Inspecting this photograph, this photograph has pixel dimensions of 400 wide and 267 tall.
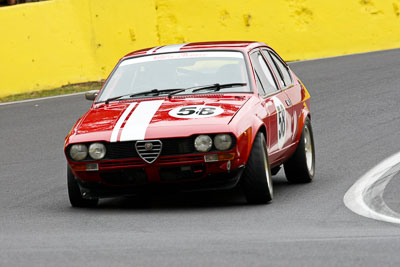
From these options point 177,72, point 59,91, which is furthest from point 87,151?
point 59,91

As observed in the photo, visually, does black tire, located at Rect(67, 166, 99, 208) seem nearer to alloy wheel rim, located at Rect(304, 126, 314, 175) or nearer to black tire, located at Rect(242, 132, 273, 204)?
black tire, located at Rect(242, 132, 273, 204)

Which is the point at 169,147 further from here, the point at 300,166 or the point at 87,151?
the point at 300,166

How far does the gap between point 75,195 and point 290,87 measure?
2.58 metres

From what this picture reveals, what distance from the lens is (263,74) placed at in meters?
9.29

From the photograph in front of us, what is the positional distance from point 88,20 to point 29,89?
1676 millimetres

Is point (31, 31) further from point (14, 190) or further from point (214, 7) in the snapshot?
point (14, 190)

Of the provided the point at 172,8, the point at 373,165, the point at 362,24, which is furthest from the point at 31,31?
the point at 373,165

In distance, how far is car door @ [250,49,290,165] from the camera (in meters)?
8.65

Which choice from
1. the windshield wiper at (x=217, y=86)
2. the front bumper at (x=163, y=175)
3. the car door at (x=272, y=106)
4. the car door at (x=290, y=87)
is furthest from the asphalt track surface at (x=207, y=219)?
the windshield wiper at (x=217, y=86)

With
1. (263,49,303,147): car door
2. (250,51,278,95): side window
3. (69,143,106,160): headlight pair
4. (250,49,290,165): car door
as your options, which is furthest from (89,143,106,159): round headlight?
(263,49,303,147): car door

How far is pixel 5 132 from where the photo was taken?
14125mm

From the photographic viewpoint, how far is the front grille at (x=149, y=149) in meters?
7.80

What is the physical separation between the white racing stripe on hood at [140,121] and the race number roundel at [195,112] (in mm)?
196

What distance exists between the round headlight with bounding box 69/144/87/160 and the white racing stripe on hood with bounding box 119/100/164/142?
36 centimetres
